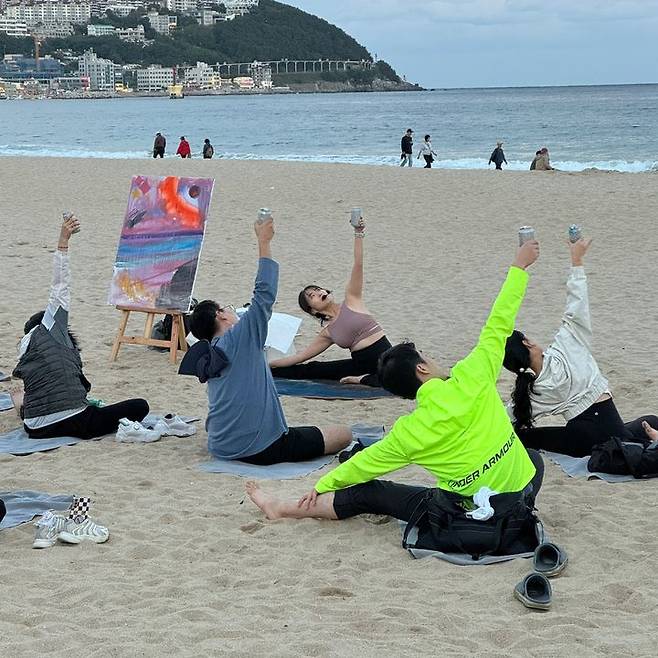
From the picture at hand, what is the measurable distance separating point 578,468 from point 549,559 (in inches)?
55.5

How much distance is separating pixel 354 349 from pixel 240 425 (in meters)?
1.94

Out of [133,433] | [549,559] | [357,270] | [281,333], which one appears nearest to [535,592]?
[549,559]

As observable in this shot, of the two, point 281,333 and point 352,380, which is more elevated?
point 281,333

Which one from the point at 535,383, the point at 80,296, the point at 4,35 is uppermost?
the point at 4,35

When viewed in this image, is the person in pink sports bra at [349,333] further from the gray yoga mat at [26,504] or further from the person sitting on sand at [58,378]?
the gray yoga mat at [26,504]

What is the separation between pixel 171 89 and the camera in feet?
542

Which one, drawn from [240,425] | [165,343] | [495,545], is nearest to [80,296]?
[165,343]

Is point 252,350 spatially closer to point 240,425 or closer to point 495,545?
point 240,425

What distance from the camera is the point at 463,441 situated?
4.19 m

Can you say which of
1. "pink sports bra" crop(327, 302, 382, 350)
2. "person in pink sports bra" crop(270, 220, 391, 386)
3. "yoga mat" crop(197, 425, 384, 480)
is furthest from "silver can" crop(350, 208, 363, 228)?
"yoga mat" crop(197, 425, 384, 480)

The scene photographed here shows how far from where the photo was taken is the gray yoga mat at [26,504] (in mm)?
4812

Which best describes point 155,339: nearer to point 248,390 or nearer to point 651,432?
point 248,390

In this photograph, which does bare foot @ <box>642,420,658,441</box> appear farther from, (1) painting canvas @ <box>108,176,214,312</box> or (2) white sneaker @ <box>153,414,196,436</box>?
(1) painting canvas @ <box>108,176,214,312</box>

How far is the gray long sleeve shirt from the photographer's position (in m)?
5.35
